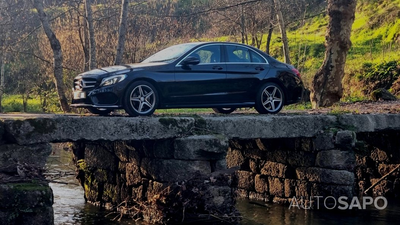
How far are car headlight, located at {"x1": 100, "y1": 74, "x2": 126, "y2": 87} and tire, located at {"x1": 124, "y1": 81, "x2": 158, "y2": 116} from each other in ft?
0.73

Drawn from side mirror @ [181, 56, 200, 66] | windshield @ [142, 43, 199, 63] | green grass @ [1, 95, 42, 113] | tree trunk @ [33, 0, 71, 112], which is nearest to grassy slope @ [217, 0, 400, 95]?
green grass @ [1, 95, 42, 113]

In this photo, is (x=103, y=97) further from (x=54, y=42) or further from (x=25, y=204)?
(x=54, y=42)

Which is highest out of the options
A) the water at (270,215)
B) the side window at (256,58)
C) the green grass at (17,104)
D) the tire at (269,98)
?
the side window at (256,58)

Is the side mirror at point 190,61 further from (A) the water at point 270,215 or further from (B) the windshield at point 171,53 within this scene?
(A) the water at point 270,215

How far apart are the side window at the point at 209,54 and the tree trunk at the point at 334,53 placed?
7253 mm

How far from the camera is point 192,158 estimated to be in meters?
10.0

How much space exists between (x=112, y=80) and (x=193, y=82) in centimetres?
158

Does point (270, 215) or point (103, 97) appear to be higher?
point (103, 97)

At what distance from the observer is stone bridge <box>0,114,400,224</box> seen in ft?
28.5

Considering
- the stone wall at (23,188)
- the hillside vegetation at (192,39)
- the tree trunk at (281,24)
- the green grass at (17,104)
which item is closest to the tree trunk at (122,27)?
the hillside vegetation at (192,39)

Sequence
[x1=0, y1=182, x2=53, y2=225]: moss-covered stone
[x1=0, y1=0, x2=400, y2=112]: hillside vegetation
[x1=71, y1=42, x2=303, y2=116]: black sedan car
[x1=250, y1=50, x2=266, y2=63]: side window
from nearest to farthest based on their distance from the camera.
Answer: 1. [x1=0, y1=182, x2=53, y2=225]: moss-covered stone
2. [x1=71, y1=42, x2=303, y2=116]: black sedan car
3. [x1=250, y1=50, x2=266, y2=63]: side window
4. [x1=0, y1=0, x2=400, y2=112]: hillside vegetation

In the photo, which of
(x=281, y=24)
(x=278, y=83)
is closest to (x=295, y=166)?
(x=278, y=83)

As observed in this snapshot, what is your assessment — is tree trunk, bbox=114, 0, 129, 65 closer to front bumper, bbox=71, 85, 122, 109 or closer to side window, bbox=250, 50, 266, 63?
side window, bbox=250, 50, 266, 63

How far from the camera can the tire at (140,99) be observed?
33.8ft
